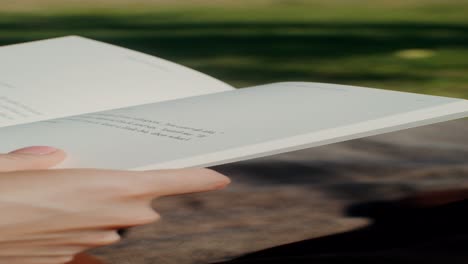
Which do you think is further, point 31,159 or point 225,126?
point 225,126

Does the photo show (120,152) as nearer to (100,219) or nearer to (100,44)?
(100,219)

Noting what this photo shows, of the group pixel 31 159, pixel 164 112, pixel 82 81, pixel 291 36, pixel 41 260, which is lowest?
pixel 41 260

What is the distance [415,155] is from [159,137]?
1.28 metres

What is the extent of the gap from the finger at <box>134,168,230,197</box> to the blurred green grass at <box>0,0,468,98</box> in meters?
2.16

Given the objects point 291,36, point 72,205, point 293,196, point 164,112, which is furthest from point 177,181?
point 291,36

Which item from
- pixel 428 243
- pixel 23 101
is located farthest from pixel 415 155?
pixel 23 101

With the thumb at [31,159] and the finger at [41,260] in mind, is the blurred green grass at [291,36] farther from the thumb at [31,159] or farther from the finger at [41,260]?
the finger at [41,260]

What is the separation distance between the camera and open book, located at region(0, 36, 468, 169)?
108 cm

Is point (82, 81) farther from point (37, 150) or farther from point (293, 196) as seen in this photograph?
point (293, 196)

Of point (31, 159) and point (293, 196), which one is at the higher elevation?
point (293, 196)

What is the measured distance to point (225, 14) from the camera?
542 cm

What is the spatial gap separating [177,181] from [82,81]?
53 cm

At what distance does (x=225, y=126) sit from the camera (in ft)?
3.79

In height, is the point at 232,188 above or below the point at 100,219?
above
